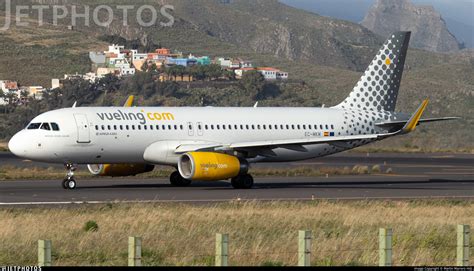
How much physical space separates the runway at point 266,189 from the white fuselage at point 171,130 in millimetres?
1456

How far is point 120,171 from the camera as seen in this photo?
48.2 metres

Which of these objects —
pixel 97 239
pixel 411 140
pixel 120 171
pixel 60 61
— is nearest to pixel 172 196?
pixel 120 171

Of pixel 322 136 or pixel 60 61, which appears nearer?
pixel 322 136

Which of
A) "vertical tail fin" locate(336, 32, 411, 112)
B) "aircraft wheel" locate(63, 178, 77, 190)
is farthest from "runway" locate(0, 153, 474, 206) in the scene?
"vertical tail fin" locate(336, 32, 411, 112)

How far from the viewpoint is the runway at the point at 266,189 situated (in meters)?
40.1

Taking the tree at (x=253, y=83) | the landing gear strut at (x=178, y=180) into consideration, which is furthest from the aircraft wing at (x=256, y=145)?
the tree at (x=253, y=83)

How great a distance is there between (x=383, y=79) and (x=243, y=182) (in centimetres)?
1208

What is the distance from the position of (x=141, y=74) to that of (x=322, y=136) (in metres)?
117

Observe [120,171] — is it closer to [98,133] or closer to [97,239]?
[98,133]

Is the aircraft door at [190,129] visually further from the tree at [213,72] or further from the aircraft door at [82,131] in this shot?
the tree at [213,72]

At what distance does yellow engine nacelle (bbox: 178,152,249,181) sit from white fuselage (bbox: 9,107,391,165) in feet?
7.01

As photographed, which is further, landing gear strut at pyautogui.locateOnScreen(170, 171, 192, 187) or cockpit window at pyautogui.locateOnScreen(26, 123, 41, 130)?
landing gear strut at pyautogui.locateOnScreen(170, 171, 192, 187)

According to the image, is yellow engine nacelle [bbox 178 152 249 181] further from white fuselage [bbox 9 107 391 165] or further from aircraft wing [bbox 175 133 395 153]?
white fuselage [bbox 9 107 391 165]

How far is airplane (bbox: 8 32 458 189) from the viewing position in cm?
4400
